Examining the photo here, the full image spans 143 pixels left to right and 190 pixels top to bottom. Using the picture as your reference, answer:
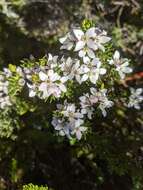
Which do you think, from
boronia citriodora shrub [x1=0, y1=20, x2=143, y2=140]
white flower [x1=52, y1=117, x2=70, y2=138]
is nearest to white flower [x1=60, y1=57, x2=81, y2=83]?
boronia citriodora shrub [x1=0, y1=20, x2=143, y2=140]

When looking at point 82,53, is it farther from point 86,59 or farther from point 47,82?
point 47,82

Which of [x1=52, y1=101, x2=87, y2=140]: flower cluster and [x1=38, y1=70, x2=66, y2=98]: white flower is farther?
[x1=52, y1=101, x2=87, y2=140]: flower cluster

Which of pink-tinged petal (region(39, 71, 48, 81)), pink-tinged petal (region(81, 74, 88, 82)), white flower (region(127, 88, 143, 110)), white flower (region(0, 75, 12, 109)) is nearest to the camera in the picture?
pink-tinged petal (region(39, 71, 48, 81))

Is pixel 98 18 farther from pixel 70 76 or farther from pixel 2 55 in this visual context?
pixel 70 76

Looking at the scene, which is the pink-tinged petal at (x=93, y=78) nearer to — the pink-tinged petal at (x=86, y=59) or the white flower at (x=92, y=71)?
the white flower at (x=92, y=71)

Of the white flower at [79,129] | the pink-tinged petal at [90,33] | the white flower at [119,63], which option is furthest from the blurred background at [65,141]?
the pink-tinged petal at [90,33]

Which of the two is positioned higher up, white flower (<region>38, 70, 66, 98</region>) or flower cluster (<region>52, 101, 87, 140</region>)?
white flower (<region>38, 70, 66, 98</region>)

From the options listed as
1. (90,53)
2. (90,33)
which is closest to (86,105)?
(90,53)

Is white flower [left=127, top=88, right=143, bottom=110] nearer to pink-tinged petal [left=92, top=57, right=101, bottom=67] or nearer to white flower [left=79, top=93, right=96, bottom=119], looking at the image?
white flower [left=79, top=93, right=96, bottom=119]
